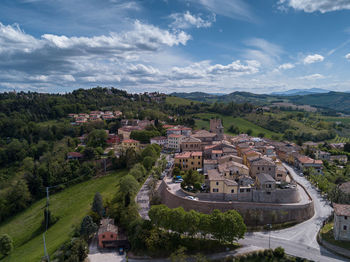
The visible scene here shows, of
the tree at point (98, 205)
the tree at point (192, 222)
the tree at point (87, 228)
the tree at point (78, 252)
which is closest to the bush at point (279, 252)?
the tree at point (192, 222)

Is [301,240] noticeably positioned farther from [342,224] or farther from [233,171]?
[233,171]

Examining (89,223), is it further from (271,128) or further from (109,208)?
(271,128)

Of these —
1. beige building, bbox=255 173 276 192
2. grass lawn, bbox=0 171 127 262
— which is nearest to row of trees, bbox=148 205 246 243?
beige building, bbox=255 173 276 192

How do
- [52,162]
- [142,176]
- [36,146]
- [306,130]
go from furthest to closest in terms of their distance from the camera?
1. [306,130]
2. [36,146]
3. [52,162]
4. [142,176]

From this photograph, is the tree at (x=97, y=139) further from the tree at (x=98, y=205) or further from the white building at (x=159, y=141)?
the tree at (x=98, y=205)

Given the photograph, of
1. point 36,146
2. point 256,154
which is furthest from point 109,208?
point 36,146
